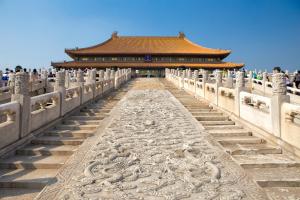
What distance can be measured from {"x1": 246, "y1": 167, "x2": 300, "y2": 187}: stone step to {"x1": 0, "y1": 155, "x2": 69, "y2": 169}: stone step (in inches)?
123

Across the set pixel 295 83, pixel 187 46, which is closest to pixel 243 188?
pixel 295 83

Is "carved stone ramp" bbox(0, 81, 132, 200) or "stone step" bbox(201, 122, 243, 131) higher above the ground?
"stone step" bbox(201, 122, 243, 131)

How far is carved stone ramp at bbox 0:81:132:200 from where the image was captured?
3902mm

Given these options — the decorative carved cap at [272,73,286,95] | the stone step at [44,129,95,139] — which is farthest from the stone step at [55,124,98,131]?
the decorative carved cap at [272,73,286,95]

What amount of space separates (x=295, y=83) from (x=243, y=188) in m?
13.7

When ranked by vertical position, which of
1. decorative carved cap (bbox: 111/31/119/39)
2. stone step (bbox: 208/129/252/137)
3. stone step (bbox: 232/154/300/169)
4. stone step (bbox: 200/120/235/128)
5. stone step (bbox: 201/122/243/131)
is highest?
decorative carved cap (bbox: 111/31/119/39)

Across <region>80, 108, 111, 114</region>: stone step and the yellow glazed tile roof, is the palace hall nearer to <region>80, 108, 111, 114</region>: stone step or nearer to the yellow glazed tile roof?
the yellow glazed tile roof

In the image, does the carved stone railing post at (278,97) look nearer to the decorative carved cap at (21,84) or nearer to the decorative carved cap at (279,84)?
the decorative carved cap at (279,84)

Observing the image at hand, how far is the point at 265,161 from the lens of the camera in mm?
4723

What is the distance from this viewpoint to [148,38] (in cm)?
5109

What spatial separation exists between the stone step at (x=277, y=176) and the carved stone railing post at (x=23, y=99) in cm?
441

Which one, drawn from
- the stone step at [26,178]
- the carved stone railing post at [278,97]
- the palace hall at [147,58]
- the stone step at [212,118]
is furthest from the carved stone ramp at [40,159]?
the palace hall at [147,58]

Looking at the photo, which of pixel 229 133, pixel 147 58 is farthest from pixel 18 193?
pixel 147 58

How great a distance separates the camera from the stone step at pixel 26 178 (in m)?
3.91
